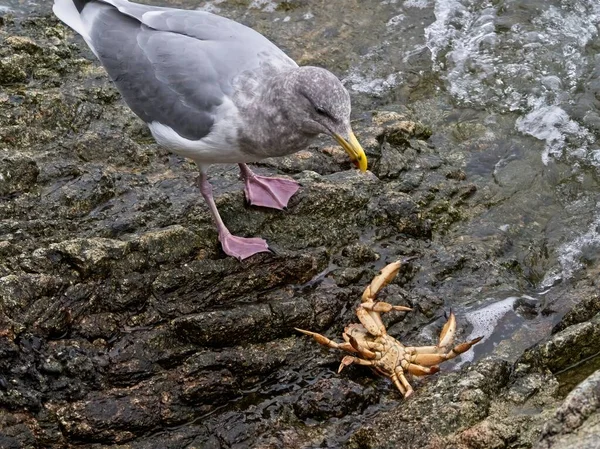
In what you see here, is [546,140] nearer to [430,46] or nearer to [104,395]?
[430,46]

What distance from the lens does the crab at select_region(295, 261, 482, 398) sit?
4254 millimetres

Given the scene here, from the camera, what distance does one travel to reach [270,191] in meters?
5.09

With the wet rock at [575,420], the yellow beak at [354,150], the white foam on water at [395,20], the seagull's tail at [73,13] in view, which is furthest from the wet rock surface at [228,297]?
the white foam on water at [395,20]

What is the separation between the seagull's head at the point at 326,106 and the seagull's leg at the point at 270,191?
78 centimetres

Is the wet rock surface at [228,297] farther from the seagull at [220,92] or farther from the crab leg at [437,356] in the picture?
the seagull at [220,92]

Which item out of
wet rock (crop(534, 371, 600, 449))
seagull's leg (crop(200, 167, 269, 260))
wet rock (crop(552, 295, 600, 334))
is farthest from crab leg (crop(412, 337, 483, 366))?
wet rock (crop(534, 371, 600, 449))

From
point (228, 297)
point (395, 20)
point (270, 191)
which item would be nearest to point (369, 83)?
point (395, 20)

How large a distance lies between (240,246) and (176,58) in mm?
1208

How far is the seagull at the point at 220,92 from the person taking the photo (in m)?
4.41

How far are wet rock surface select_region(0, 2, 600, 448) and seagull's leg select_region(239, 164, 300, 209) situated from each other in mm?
86

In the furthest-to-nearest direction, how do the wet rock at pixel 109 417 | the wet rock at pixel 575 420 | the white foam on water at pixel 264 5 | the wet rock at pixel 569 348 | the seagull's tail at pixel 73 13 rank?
the white foam on water at pixel 264 5 → the seagull's tail at pixel 73 13 → the wet rock at pixel 569 348 → the wet rock at pixel 109 417 → the wet rock at pixel 575 420

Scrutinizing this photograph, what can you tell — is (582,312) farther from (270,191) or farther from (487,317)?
(270,191)

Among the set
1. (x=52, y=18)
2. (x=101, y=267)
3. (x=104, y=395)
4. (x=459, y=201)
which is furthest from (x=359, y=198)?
(x=52, y=18)

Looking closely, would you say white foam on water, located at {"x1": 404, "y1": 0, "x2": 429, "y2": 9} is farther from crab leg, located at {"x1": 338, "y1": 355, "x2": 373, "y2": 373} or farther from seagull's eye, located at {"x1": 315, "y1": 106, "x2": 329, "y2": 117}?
crab leg, located at {"x1": 338, "y1": 355, "x2": 373, "y2": 373}
